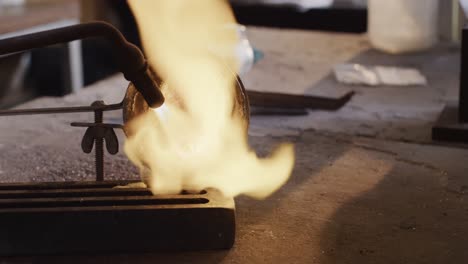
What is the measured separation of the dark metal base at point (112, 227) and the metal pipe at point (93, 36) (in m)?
0.17

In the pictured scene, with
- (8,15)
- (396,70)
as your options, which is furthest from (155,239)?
(8,15)

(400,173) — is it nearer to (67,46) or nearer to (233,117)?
(233,117)

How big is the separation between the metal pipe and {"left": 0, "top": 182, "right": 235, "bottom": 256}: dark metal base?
172 mm

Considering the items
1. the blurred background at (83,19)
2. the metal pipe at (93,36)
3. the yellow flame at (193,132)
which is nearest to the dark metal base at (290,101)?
the yellow flame at (193,132)

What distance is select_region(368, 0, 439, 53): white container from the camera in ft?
6.93

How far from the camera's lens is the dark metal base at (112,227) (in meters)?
0.89

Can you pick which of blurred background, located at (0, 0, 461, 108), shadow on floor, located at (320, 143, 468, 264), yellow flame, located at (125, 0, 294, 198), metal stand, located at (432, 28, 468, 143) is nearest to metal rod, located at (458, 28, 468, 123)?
metal stand, located at (432, 28, 468, 143)

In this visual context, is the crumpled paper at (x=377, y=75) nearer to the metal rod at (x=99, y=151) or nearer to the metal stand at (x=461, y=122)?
the metal stand at (x=461, y=122)

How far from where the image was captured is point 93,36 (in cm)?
85

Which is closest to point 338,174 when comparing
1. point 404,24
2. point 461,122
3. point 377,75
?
point 461,122

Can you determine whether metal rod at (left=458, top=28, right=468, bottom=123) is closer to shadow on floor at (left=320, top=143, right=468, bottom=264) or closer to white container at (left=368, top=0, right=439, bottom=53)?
shadow on floor at (left=320, top=143, right=468, bottom=264)

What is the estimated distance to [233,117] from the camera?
110 cm

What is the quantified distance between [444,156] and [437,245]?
0.41 m

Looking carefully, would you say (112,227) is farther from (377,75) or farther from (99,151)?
(377,75)
